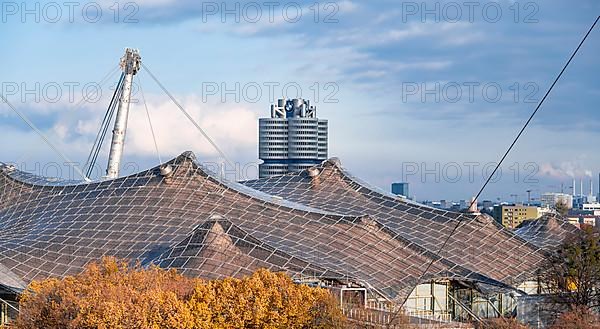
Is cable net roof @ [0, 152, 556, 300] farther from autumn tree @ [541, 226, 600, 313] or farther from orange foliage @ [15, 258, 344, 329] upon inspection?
orange foliage @ [15, 258, 344, 329]

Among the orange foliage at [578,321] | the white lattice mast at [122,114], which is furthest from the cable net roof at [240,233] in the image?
the white lattice mast at [122,114]

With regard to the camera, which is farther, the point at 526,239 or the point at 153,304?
the point at 526,239

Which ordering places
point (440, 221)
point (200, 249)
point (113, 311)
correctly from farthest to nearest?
point (440, 221) → point (200, 249) → point (113, 311)

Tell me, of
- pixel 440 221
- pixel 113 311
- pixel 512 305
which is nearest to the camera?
pixel 113 311

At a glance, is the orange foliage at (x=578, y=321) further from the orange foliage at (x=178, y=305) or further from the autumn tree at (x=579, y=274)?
the orange foliage at (x=178, y=305)

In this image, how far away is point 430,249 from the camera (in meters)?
83.5

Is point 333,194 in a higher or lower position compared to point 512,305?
higher

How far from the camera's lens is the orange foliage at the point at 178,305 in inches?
1962

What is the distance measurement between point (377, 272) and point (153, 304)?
26104 mm

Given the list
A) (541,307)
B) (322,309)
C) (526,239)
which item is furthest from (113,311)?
(526,239)

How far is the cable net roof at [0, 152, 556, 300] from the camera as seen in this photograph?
70.4m

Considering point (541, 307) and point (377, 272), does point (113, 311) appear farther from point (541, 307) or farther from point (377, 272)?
point (541, 307)

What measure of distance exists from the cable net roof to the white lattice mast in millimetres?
17248

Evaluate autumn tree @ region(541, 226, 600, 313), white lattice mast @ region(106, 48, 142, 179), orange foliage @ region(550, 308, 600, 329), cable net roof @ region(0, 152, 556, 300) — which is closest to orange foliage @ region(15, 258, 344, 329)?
orange foliage @ region(550, 308, 600, 329)
